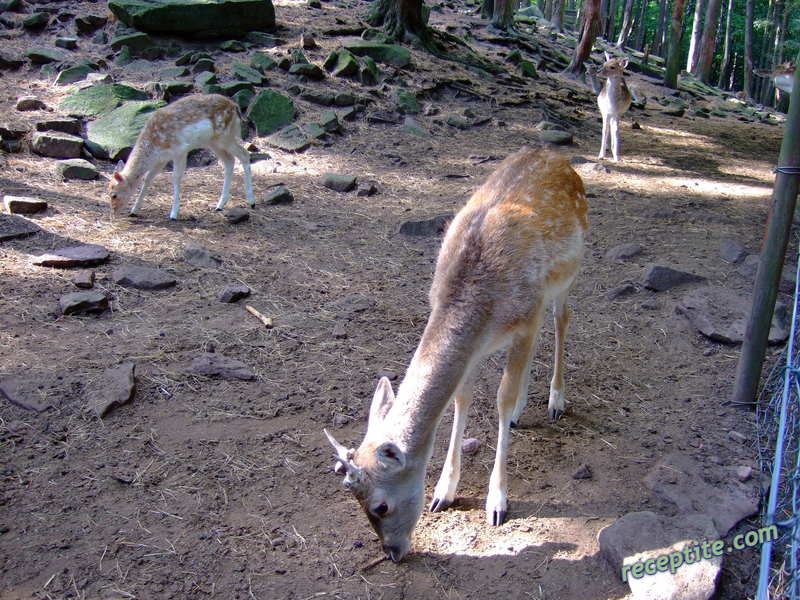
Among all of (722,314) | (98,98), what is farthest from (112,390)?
(98,98)

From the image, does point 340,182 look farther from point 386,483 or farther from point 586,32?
point 586,32

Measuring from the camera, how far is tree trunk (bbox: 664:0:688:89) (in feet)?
65.3

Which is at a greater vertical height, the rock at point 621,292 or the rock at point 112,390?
the rock at point 621,292

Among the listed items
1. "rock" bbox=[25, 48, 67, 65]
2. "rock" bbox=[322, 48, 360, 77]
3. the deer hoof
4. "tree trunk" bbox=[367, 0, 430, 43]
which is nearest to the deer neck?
the deer hoof

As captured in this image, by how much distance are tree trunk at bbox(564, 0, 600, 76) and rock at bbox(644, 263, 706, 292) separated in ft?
40.0

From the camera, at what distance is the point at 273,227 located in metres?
8.55

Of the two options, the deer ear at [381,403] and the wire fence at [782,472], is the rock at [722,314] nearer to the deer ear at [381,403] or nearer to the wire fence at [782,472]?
the wire fence at [782,472]

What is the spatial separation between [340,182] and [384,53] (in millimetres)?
Answer: 5908

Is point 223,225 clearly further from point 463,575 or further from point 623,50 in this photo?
point 623,50

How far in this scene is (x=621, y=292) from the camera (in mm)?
6867

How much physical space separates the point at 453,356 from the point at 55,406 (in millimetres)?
2964

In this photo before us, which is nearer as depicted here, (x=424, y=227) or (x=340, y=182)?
(x=424, y=227)

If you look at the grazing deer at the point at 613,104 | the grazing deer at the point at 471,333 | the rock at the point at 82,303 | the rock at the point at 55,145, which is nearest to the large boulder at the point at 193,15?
the rock at the point at 55,145

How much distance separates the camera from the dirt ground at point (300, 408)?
366cm
